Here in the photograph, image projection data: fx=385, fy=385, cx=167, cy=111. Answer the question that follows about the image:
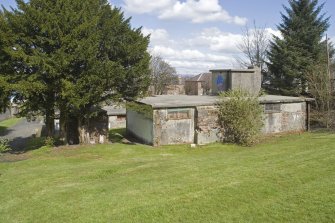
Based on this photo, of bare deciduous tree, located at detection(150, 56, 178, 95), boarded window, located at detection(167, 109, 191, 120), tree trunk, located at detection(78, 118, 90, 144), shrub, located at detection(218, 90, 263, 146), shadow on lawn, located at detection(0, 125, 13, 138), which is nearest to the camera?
boarded window, located at detection(167, 109, 191, 120)

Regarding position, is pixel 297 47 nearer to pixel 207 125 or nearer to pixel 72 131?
pixel 207 125

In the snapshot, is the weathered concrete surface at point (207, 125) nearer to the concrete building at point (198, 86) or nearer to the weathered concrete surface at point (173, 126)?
the weathered concrete surface at point (173, 126)

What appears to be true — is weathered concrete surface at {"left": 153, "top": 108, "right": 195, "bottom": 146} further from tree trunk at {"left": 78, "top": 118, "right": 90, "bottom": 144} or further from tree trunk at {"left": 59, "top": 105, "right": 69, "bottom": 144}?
tree trunk at {"left": 59, "top": 105, "right": 69, "bottom": 144}

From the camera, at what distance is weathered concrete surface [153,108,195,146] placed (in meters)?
23.8

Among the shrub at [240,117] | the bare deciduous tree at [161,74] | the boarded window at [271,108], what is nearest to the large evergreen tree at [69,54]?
the shrub at [240,117]

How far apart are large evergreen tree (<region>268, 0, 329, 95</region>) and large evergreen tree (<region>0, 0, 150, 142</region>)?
53.6 feet

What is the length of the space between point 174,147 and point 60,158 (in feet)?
22.1

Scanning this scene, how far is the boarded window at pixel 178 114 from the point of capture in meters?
24.0

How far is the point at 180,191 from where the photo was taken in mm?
11117

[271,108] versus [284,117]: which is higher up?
[271,108]

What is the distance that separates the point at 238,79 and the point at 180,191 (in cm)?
2006

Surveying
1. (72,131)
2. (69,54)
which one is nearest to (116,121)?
(72,131)

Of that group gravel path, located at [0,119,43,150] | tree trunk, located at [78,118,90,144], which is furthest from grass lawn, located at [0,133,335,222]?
gravel path, located at [0,119,43,150]

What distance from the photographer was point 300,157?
15.4 metres
